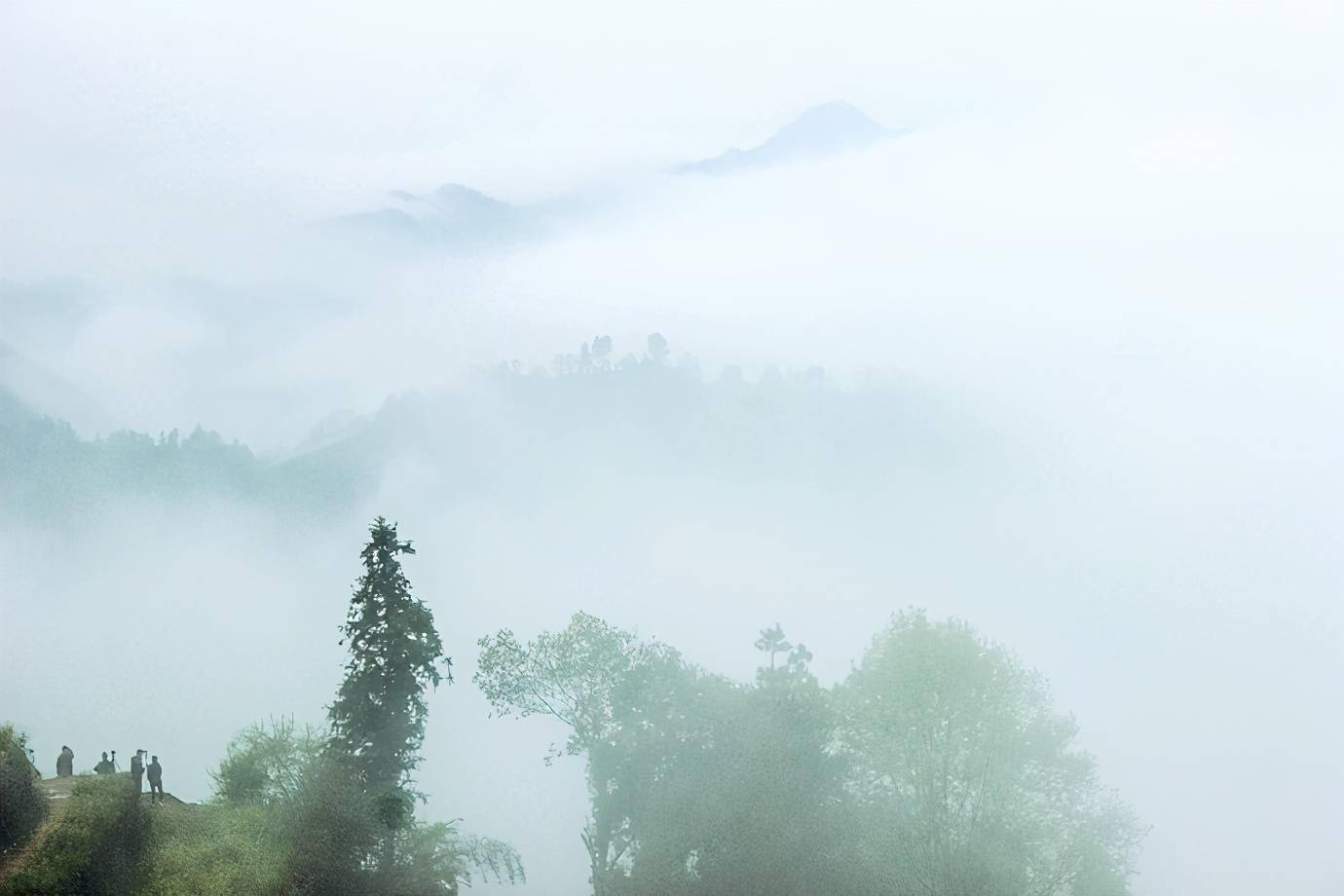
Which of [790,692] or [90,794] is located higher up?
[790,692]

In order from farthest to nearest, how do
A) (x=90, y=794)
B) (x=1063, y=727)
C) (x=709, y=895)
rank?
(x=1063, y=727)
(x=709, y=895)
(x=90, y=794)

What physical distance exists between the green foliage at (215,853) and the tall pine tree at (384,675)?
585cm

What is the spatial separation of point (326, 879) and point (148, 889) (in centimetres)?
806

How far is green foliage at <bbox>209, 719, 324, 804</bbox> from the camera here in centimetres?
6512

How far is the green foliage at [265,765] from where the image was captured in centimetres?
6512

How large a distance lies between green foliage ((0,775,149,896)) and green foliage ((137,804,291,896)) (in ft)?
3.04

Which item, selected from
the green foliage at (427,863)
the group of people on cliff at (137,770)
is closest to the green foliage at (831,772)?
the green foliage at (427,863)

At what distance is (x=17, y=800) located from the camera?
47562 millimetres

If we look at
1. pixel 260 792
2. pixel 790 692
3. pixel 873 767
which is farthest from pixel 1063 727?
pixel 260 792

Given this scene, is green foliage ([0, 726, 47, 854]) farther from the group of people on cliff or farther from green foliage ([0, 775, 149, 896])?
the group of people on cliff

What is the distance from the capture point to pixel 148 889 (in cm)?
4962

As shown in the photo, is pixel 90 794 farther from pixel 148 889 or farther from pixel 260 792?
pixel 260 792

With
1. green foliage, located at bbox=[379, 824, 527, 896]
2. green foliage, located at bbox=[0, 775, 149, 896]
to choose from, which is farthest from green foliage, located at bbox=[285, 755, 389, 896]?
green foliage, located at bbox=[0, 775, 149, 896]

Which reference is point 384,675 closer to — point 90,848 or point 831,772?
point 90,848
